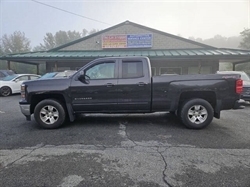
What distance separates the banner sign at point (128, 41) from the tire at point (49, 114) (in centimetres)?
1392

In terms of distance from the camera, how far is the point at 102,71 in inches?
208

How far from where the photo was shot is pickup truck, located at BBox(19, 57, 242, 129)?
5039mm

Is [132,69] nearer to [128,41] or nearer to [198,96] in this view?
[198,96]

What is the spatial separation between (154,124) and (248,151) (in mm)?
2502

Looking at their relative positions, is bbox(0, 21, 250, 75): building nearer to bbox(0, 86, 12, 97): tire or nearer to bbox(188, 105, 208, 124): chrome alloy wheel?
bbox(0, 86, 12, 97): tire

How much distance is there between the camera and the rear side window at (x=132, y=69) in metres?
5.21

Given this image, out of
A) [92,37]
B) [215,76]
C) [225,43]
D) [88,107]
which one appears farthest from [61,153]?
[225,43]

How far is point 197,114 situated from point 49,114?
426 cm

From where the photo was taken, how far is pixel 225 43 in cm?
6119

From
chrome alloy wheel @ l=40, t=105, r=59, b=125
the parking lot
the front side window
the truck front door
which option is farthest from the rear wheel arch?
chrome alloy wheel @ l=40, t=105, r=59, b=125

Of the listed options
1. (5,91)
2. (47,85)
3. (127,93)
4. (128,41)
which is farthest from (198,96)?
(128,41)

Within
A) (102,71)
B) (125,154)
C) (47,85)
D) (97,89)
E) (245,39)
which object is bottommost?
(125,154)

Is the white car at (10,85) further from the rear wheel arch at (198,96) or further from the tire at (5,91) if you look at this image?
the rear wheel arch at (198,96)

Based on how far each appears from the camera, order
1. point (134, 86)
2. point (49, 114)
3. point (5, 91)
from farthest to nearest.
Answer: point (5, 91)
point (49, 114)
point (134, 86)
